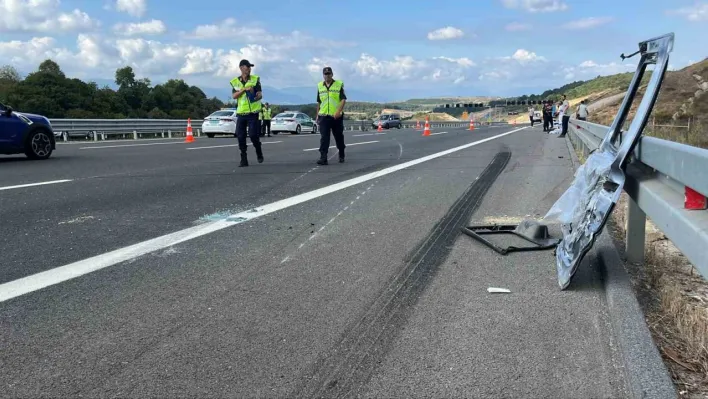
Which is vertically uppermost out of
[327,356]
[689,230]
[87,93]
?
[87,93]

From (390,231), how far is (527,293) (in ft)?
6.74

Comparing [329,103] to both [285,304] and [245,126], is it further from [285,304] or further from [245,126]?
[285,304]

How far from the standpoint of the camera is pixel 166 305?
3.66 m

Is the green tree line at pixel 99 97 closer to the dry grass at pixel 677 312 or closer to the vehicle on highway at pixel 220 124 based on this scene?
the vehicle on highway at pixel 220 124

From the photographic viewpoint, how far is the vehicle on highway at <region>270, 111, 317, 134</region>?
1356 inches

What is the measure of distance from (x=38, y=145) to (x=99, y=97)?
1281 inches

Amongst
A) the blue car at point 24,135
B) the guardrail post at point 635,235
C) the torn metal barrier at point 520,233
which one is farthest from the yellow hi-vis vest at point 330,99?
the guardrail post at point 635,235

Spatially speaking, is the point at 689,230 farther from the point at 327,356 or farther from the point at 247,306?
the point at 247,306

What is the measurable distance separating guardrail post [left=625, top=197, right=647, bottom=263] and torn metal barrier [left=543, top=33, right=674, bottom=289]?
384 millimetres

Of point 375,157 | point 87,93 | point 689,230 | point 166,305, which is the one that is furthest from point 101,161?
point 87,93

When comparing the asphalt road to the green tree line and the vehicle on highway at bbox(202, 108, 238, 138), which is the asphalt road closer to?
the vehicle on highway at bbox(202, 108, 238, 138)

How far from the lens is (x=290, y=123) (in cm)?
3453

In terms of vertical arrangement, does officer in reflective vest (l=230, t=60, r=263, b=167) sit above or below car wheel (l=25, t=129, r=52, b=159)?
above

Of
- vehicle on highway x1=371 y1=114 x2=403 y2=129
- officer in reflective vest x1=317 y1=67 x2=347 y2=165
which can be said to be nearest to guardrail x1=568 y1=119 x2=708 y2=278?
officer in reflective vest x1=317 y1=67 x2=347 y2=165
